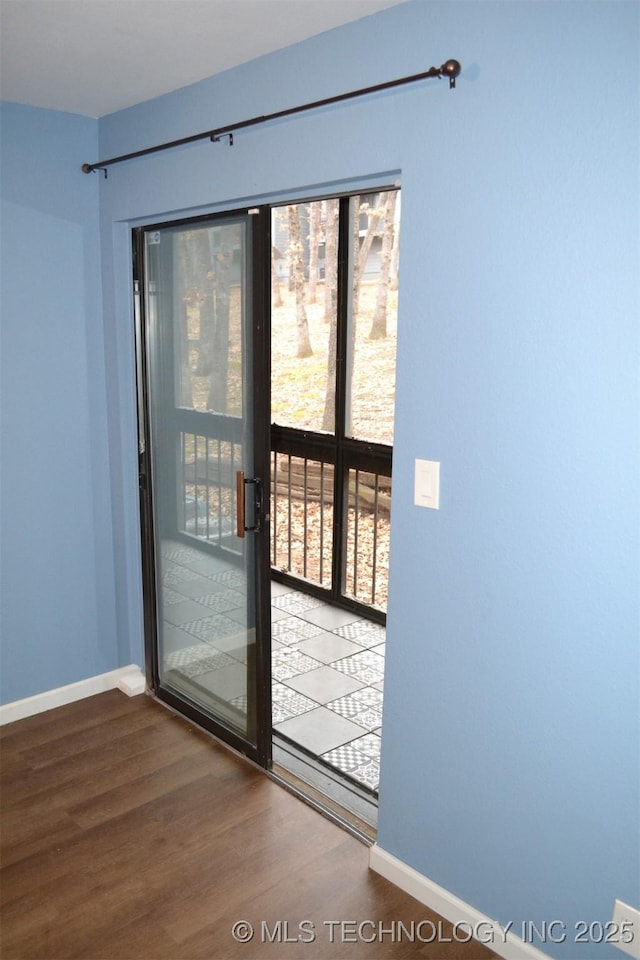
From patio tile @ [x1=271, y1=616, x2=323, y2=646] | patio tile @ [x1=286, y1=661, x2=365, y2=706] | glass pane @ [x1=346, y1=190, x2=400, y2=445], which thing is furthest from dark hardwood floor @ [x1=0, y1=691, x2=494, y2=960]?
glass pane @ [x1=346, y1=190, x2=400, y2=445]

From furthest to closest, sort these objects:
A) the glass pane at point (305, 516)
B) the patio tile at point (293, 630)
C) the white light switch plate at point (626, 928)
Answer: the glass pane at point (305, 516) → the patio tile at point (293, 630) → the white light switch plate at point (626, 928)

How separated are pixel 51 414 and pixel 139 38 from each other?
60.1 inches

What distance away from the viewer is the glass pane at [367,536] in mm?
4332

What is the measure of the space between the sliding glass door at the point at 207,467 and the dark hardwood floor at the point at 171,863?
0.90 ft

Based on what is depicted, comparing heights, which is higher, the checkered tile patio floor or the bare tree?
the bare tree

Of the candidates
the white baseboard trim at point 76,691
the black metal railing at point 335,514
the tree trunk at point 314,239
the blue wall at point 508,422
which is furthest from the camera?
the tree trunk at point 314,239

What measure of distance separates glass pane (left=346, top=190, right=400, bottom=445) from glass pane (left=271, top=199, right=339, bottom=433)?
0.35 metres

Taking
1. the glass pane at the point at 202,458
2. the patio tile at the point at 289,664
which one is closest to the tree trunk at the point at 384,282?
the glass pane at the point at 202,458

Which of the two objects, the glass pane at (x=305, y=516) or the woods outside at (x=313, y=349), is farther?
the glass pane at (x=305, y=516)

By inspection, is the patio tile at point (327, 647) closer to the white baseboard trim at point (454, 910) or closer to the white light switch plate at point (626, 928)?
the white baseboard trim at point (454, 910)

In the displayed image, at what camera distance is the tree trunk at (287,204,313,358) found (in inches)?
198

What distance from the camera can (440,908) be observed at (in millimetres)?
2227

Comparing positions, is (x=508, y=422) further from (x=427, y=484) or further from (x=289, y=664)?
(x=289, y=664)

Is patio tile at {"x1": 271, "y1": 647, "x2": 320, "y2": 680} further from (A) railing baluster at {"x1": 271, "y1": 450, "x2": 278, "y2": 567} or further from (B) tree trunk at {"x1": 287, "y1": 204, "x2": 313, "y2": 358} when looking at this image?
(B) tree trunk at {"x1": 287, "y1": 204, "x2": 313, "y2": 358}
